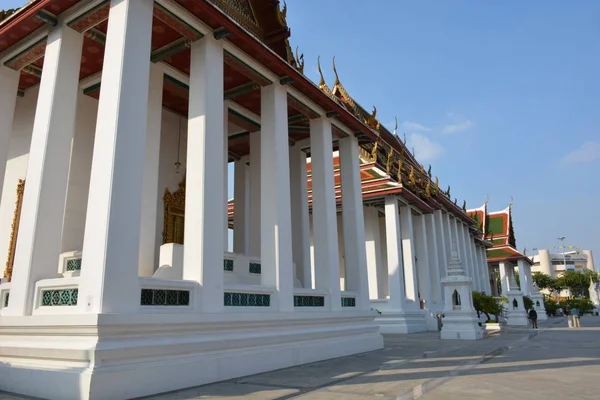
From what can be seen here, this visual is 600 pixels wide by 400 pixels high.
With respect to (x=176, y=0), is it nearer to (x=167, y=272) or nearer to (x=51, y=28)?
(x=51, y=28)

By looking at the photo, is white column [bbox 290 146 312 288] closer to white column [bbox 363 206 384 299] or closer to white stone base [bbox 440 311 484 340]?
white stone base [bbox 440 311 484 340]

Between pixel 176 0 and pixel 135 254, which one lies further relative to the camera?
pixel 176 0

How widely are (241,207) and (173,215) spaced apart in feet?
9.05

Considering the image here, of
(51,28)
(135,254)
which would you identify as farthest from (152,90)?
(135,254)

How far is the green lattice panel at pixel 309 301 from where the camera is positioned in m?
8.39

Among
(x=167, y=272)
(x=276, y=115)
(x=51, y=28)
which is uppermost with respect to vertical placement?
(x=51, y=28)

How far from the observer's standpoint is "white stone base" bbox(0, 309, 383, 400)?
15.4 ft

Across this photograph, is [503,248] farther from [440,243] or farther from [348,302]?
[348,302]

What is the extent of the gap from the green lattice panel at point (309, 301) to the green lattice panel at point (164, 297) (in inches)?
→ 110

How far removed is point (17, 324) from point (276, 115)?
17.2 ft

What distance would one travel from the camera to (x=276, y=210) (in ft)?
26.0

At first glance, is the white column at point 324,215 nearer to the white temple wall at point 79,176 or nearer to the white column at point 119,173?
the white temple wall at point 79,176

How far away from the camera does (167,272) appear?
7.25 meters

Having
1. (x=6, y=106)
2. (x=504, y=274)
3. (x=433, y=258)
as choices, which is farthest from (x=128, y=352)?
(x=504, y=274)
